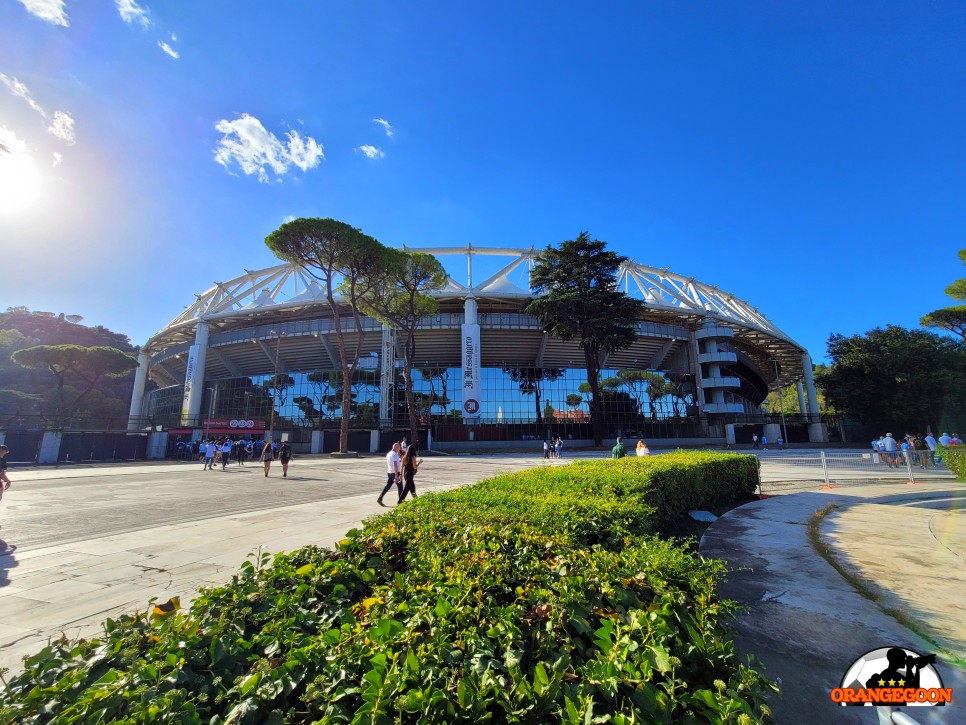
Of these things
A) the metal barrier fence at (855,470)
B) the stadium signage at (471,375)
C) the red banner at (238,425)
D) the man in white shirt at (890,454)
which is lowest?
the metal barrier fence at (855,470)

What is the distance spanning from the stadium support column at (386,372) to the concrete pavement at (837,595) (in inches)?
1413

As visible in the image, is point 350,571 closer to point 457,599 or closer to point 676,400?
point 457,599

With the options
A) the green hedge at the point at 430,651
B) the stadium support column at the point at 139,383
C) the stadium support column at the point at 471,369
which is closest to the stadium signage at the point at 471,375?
the stadium support column at the point at 471,369

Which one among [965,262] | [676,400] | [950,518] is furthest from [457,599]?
[676,400]

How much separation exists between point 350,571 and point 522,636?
4.74 ft

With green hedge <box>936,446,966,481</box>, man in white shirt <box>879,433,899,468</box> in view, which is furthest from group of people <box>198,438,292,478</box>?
man in white shirt <box>879,433,899,468</box>

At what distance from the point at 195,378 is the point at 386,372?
20.1 metres

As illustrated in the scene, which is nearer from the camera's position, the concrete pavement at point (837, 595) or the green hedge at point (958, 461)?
the concrete pavement at point (837, 595)

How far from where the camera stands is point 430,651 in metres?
1.50

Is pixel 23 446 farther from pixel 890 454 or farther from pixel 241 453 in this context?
pixel 890 454

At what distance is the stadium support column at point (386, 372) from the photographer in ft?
133

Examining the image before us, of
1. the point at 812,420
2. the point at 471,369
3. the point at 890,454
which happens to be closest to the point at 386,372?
the point at 471,369

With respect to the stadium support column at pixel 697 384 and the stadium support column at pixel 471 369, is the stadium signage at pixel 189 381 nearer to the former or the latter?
the stadium support column at pixel 471 369

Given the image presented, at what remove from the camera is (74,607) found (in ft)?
12.2
